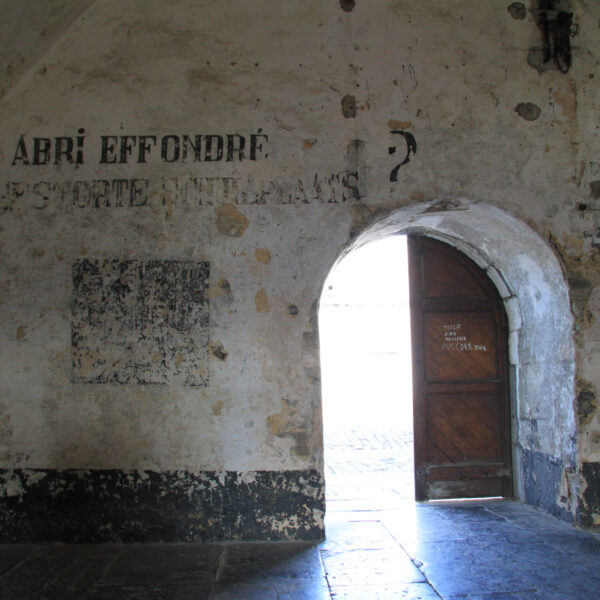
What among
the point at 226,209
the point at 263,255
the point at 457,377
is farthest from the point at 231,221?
the point at 457,377

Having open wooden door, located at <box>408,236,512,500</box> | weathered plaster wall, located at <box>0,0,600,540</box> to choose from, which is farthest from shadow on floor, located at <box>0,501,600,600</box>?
open wooden door, located at <box>408,236,512,500</box>

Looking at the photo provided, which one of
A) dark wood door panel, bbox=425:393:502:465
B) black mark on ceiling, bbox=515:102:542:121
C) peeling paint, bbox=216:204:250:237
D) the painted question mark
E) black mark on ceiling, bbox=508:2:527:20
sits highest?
black mark on ceiling, bbox=508:2:527:20

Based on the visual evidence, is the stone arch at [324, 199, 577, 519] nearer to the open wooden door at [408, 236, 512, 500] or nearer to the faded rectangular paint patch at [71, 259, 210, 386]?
the open wooden door at [408, 236, 512, 500]

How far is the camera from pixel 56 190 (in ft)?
12.6

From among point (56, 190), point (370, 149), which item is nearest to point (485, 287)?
point (370, 149)

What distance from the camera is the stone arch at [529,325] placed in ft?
12.5

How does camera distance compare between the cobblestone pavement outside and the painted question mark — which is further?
the cobblestone pavement outside

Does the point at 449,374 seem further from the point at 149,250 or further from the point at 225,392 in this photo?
the point at 149,250

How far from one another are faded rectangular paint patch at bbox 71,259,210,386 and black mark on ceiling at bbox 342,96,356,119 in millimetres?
1405

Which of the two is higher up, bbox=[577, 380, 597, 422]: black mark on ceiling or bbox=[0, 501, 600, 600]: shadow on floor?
bbox=[577, 380, 597, 422]: black mark on ceiling

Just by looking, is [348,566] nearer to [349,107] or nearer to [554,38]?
[349,107]

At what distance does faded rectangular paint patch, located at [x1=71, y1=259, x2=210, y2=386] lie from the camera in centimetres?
369

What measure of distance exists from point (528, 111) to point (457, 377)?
6.96ft

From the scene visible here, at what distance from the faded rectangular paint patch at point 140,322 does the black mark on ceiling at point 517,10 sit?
110 inches
